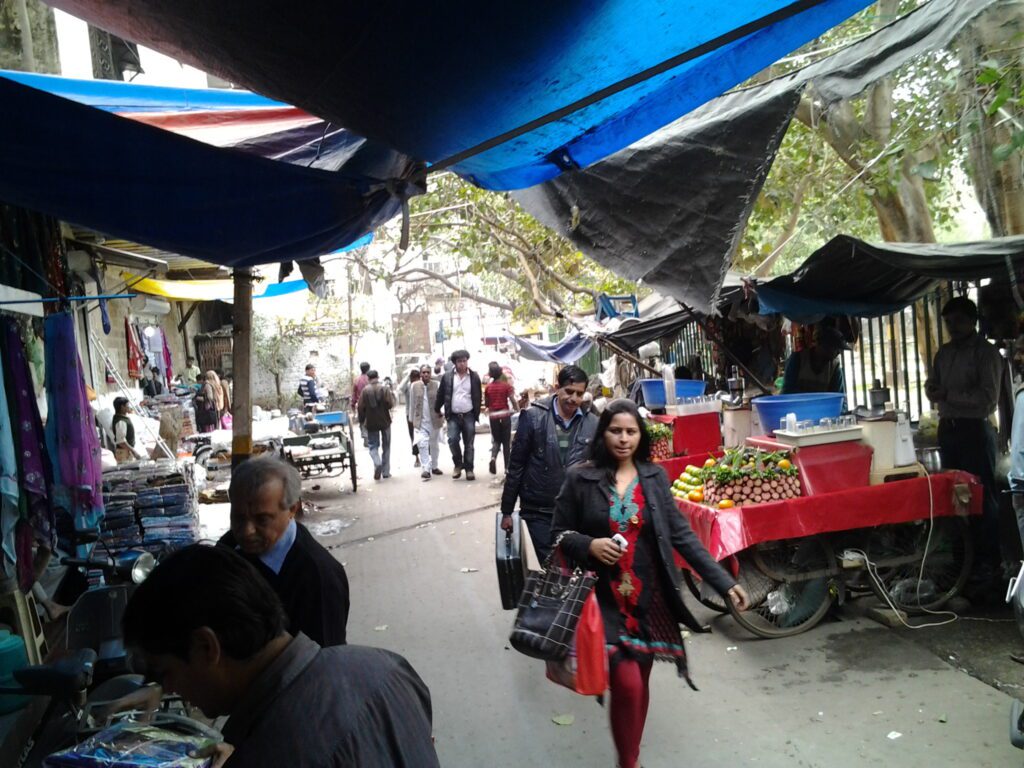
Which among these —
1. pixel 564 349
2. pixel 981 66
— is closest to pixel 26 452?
pixel 981 66

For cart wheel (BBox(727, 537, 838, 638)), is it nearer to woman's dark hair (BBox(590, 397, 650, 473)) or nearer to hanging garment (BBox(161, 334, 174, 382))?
woman's dark hair (BBox(590, 397, 650, 473))

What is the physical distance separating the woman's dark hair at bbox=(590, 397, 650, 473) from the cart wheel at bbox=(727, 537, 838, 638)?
225 centimetres

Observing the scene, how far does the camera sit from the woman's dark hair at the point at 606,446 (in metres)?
3.89

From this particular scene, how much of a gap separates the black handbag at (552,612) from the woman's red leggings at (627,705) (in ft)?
1.00

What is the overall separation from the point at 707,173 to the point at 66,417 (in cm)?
403

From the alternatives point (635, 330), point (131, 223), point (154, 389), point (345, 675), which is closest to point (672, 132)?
point (131, 223)

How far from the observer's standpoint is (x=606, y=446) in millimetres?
3902

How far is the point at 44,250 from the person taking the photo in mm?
5992

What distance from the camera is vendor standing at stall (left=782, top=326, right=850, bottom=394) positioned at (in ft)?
27.5

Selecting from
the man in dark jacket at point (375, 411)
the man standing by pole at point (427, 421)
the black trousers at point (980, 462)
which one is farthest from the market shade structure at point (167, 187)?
the man standing by pole at point (427, 421)

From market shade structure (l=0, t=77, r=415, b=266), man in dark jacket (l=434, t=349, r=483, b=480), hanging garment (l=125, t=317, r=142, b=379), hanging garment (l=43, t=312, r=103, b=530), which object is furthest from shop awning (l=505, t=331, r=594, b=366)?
market shade structure (l=0, t=77, r=415, b=266)

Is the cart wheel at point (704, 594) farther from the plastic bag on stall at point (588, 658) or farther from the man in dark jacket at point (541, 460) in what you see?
the plastic bag on stall at point (588, 658)

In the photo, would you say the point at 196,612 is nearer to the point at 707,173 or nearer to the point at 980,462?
the point at 707,173

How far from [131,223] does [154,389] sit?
987cm
